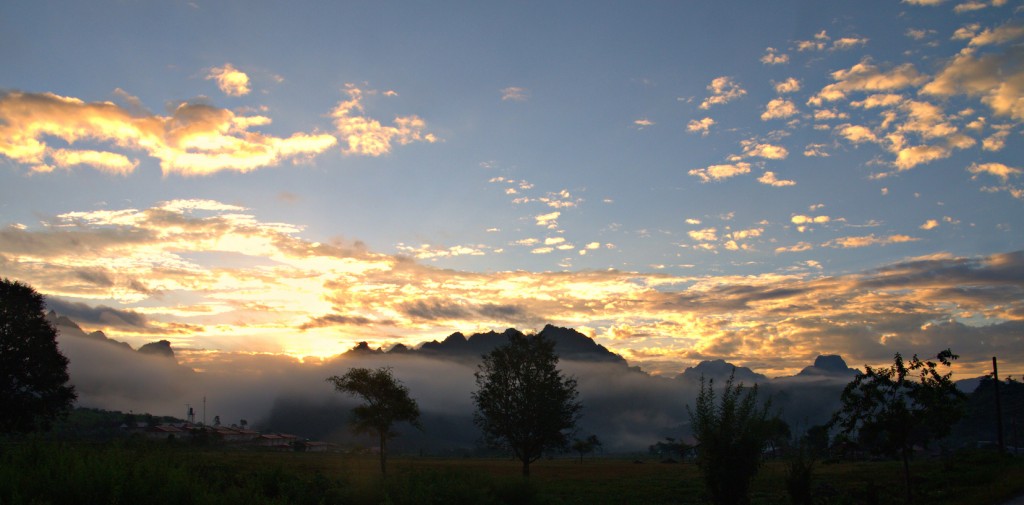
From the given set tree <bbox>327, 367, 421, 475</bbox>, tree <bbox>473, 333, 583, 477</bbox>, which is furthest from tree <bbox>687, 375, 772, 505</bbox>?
tree <bbox>327, 367, 421, 475</bbox>

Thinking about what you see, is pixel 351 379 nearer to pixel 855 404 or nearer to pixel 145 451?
pixel 145 451

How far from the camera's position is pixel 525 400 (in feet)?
173

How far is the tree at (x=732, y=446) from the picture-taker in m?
20.0

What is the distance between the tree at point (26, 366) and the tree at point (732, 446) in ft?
164

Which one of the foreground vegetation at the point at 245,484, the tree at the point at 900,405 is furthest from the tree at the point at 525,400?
the tree at the point at 900,405

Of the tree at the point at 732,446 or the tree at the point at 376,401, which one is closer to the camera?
the tree at the point at 732,446

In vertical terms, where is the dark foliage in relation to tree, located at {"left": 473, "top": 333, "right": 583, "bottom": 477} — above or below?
below

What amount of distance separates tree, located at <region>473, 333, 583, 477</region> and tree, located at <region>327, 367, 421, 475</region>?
15.2m

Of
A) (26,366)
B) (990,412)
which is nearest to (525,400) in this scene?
(26,366)

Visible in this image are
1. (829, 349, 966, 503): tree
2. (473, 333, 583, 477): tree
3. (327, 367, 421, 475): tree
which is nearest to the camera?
(829, 349, 966, 503): tree

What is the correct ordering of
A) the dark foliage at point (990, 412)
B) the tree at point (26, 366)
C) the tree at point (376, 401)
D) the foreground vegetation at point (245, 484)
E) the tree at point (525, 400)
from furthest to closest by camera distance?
the dark foliage at point (990, 412) → the tree at point (376, 401) → the tree at point (525, 400) → the tree at point (26, 366) → the foreground vegetation at point (245, 484)

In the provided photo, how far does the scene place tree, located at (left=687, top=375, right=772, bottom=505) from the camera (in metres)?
20.0

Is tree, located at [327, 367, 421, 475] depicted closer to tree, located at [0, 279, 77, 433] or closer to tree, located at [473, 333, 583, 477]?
tree, located at [473, 333, 583, 477]

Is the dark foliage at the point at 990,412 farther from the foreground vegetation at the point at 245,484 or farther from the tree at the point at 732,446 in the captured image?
the tree at the point at 732,446
